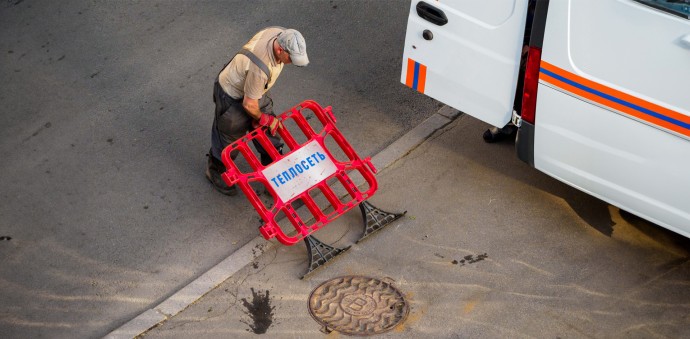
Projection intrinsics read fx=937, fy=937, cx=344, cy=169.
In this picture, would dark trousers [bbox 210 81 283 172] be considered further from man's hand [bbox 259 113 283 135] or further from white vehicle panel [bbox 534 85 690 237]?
white vehicle panel [bbox 534 85 690 237]

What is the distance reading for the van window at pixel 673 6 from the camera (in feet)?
16.1

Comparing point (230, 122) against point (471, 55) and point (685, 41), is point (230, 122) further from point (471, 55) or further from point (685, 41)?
point (685, 41)

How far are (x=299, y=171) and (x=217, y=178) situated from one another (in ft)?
2.63

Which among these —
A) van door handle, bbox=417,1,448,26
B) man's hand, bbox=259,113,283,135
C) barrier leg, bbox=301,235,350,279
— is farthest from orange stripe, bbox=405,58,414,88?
barrier leg, bbox=301,235,350,279

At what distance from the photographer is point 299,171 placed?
6.04 m

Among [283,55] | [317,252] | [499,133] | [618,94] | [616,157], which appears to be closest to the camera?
[618,94]

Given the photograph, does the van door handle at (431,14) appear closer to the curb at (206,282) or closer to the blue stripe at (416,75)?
the blue stripe at (416,75)

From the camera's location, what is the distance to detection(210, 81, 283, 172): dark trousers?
609 centimetres

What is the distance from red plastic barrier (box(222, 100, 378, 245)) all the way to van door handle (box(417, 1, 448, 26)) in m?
0.90

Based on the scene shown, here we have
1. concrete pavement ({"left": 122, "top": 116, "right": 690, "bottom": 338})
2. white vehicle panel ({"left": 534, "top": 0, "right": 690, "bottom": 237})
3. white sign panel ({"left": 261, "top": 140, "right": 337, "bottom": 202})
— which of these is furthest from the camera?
white sign panel ({"left": 261, "top": 140, "right": 337, "bottom": 202})

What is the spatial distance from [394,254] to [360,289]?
0.36 metres

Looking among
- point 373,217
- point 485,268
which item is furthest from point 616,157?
point 373,217

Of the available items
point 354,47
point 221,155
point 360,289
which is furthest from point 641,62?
point 354,47

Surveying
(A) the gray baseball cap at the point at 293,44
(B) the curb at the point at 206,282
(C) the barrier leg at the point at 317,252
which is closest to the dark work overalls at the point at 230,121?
Result: (A) the gray baseball cap at the point at 293,44
